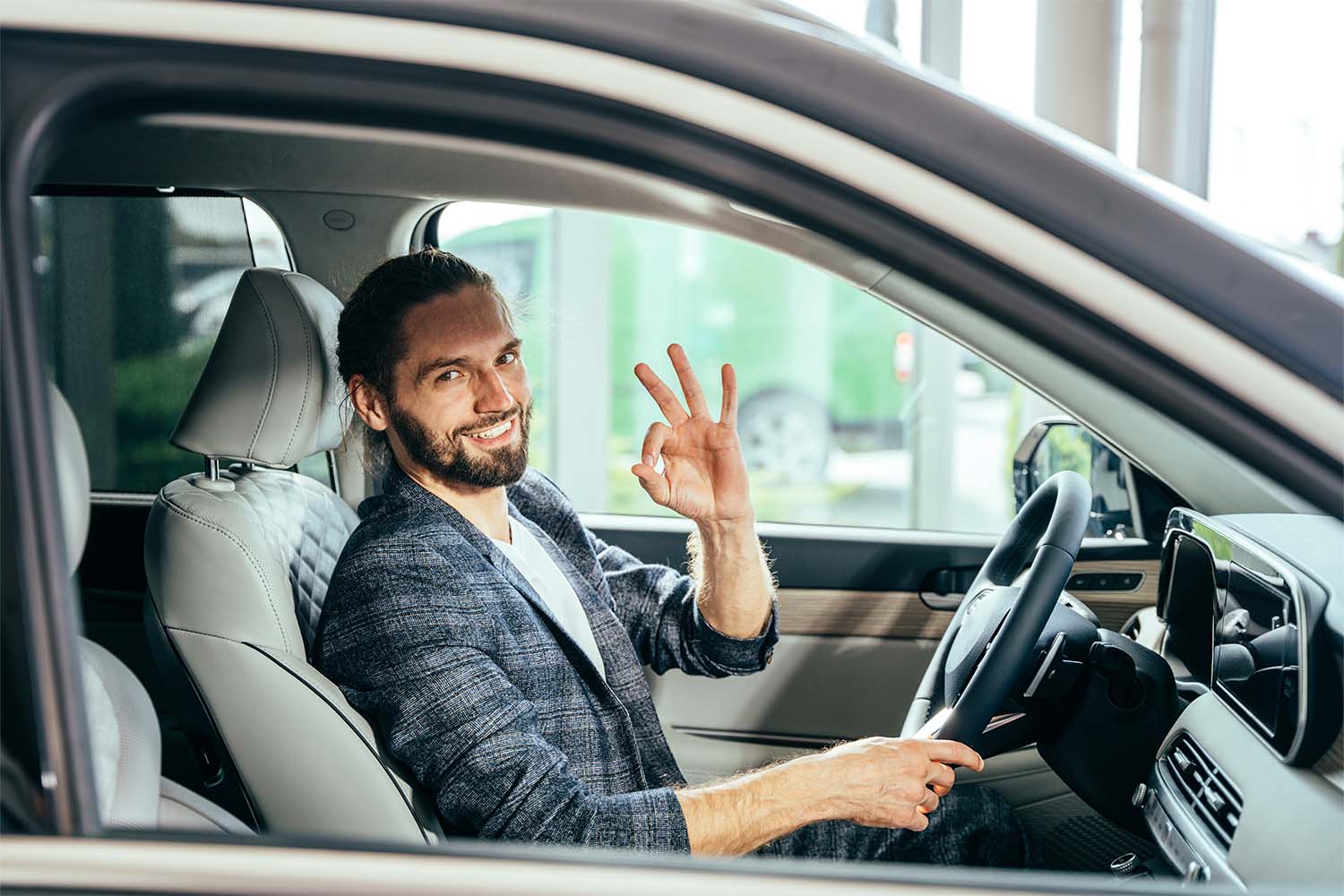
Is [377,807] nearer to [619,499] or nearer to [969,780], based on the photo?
[969,780]

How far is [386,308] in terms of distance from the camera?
1694 mm

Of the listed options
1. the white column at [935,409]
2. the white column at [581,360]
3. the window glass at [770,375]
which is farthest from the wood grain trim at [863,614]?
the white column at [581,360]

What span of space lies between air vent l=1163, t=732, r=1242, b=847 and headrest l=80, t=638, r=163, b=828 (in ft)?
3.25

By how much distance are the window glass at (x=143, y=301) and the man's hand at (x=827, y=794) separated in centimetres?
121

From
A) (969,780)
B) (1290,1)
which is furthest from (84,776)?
(1290,1)

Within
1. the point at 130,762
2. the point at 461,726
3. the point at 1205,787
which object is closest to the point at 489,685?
the point at 461,726

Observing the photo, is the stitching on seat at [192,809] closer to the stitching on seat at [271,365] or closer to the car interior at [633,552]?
the car interior at [633,552]

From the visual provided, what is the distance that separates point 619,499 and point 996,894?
3431mm

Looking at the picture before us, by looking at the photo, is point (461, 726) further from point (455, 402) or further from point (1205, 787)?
point (1205, 787)

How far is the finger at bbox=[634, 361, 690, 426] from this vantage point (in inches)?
65.0

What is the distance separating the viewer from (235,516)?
4.78 feet

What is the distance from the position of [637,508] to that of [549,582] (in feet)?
3.01

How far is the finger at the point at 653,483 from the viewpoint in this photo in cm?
163

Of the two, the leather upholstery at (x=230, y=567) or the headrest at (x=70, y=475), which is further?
the leather upholstery at (x=230, y=567)
